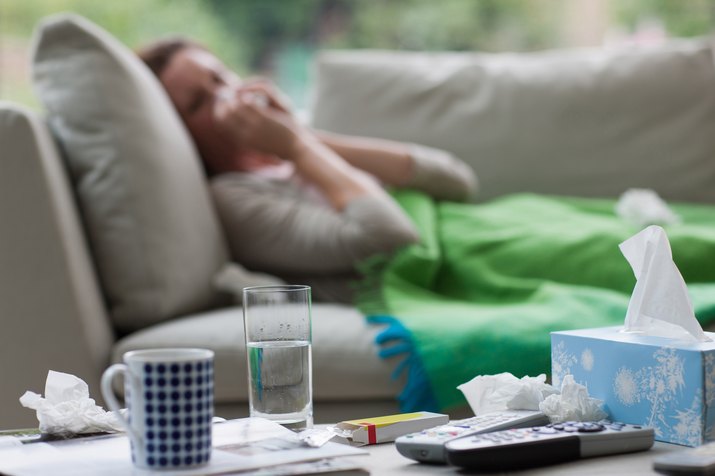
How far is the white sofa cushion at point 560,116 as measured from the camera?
7.21 feet

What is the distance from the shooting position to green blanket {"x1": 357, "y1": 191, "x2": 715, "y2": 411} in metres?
1.47

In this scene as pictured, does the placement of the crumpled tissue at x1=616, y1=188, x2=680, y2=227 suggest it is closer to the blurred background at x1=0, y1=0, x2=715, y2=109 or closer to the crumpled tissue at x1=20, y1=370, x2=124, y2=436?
the crumpled tissue at x1=20, y1=370, x2=124, y2=436

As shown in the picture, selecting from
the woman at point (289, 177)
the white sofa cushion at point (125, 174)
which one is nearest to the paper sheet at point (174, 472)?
the white sofa cushion at point (125, 174)

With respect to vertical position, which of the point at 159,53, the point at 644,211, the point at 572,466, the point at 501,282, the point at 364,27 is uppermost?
the point at 364,27

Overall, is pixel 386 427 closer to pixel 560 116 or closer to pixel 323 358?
pixel 323 358

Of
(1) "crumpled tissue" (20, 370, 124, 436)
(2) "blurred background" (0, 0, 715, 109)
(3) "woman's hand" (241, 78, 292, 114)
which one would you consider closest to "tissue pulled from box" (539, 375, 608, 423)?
(1) "crumpled tissue" (20, 370, 124, 436)

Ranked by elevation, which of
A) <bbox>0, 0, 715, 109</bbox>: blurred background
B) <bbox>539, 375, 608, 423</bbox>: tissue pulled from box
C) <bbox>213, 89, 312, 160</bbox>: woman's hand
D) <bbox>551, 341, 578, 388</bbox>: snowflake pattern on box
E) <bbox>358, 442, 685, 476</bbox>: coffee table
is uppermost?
<bbox>0, 0, 715, 109</bbox>: blurred background

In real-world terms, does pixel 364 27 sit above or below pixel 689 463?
above

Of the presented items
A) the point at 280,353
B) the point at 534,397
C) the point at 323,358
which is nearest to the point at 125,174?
the point at 323,358

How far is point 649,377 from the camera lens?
81 cm

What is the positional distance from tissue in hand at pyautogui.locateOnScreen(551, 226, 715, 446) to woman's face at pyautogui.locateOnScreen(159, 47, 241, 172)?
3.83 feet

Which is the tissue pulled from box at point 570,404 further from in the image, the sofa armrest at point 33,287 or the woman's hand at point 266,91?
the woman's hand at point 266,91

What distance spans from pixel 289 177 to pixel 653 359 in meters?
1.24

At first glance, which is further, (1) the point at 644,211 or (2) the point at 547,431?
(1) the point at 644,211
